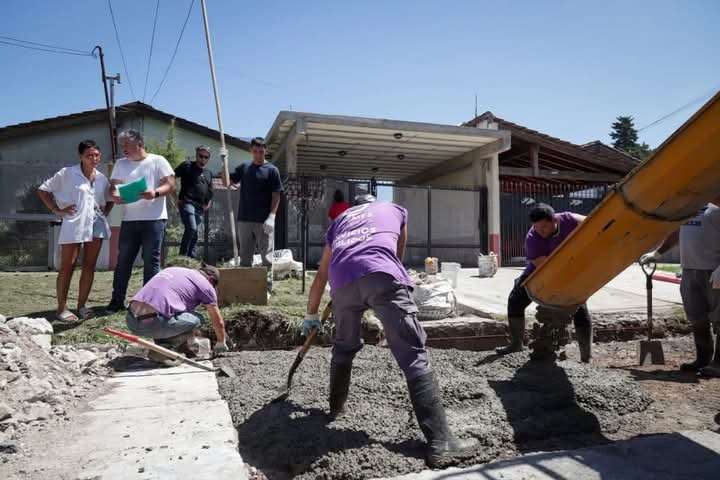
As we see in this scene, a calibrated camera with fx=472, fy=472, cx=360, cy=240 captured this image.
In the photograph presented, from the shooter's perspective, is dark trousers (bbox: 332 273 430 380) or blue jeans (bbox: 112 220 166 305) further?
blue jeans (bbox: 112 220 166 305)

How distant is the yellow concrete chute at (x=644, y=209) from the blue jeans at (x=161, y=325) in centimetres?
260

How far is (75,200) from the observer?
4.34 metres

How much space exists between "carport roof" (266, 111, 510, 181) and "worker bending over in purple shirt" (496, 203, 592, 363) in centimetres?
624

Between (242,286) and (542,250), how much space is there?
2869mm

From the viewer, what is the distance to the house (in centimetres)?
926

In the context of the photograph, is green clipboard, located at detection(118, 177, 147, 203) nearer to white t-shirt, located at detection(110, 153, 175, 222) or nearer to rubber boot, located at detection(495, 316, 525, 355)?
white t-shirt, located at detection(110, 153, 175, 222)

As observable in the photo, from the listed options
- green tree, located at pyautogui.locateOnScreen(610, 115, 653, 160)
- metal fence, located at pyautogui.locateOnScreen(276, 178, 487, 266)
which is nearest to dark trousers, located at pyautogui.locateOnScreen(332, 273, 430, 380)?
metal fence, located at pyautogui.locateOnScreen(276, 178, 487, 266)

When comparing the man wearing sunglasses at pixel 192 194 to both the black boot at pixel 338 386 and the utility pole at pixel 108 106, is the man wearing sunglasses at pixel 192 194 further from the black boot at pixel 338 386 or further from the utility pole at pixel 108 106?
the utility pole at pixel 108 106

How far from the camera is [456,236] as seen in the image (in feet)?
38.7

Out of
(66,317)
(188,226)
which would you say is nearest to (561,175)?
(188,226)

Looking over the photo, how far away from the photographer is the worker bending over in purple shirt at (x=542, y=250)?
365 cm

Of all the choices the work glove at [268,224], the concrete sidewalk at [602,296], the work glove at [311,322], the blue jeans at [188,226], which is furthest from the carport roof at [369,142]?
the work glove at [311,322]

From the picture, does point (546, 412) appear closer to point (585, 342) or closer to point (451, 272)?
point (585, 342)

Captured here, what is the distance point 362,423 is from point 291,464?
44 cm
